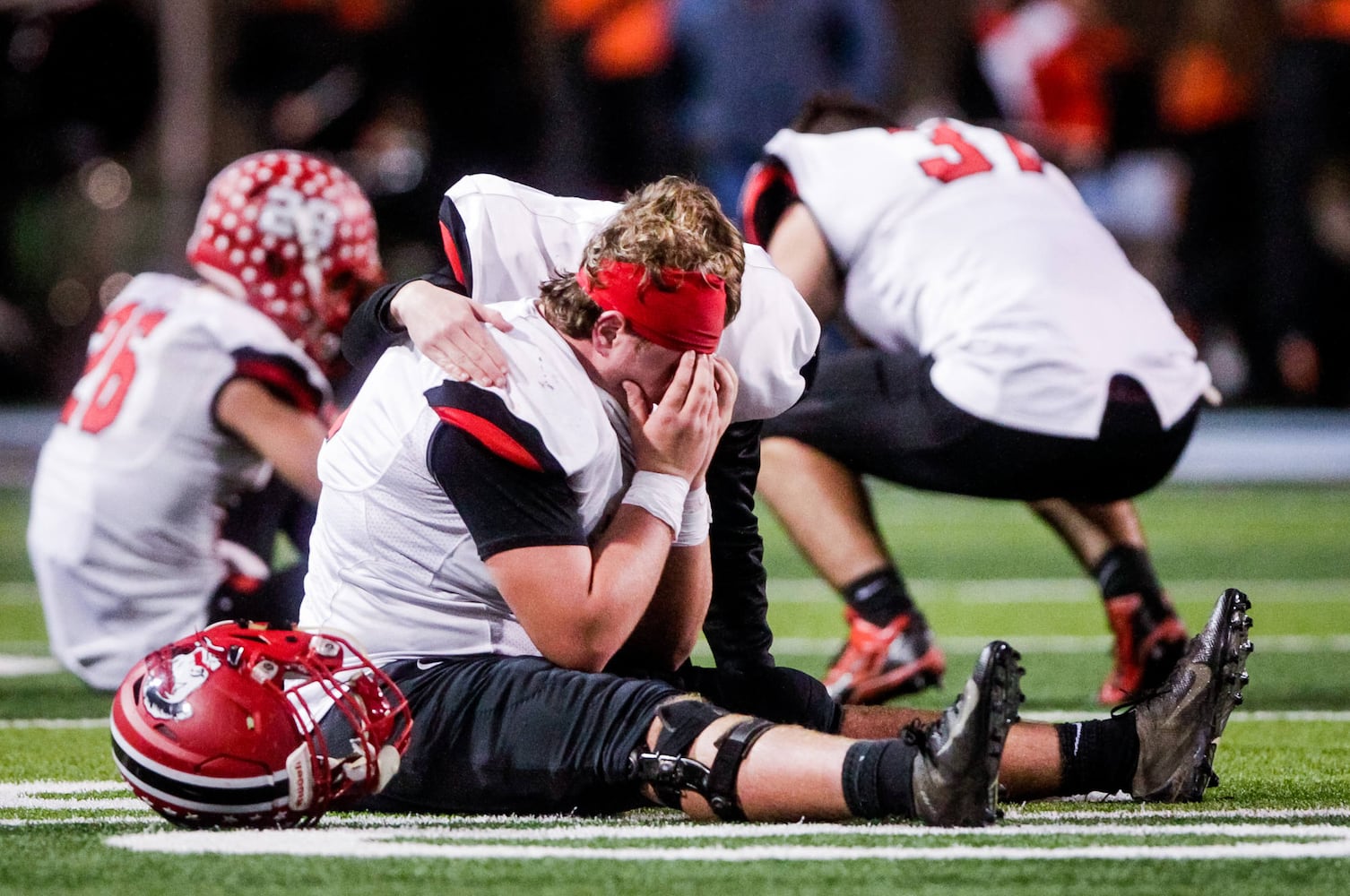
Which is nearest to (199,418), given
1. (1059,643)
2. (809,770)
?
(809,770)

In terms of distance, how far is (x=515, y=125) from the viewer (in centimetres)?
1213

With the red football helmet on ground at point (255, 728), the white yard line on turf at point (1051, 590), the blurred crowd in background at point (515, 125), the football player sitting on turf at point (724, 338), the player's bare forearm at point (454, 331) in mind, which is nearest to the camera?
the red football helmet on ground at point (255, 728)

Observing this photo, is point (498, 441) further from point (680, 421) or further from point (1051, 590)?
point (1051, 590)

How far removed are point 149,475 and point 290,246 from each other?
1.99 feet

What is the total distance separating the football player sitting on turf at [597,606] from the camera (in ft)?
10.7

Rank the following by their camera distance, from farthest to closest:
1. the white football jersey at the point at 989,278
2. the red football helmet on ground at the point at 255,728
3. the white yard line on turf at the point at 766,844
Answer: the white football jersey at the point at 989,278 → the red football helmet on ground at the point at 255,728 → the white yard line on turf at the point at 766,844

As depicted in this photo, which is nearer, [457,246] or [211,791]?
[211,791]

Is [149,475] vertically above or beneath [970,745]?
beneath

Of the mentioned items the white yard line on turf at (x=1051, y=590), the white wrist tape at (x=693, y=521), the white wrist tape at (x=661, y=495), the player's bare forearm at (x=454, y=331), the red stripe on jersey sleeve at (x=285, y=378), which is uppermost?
the player's bare forearm at (x=454, y=331)

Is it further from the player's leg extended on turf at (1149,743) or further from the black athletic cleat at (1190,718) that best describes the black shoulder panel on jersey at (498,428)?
the black athletic cleat at (1190,718)

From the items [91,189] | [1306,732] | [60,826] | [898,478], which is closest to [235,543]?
[898,478]

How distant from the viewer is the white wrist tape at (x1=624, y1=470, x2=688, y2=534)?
11.1ft

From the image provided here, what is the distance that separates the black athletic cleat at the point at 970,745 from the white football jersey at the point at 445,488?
0.61 m

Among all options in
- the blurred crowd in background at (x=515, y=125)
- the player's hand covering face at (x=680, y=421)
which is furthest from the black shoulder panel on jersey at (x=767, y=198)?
the blurred crowd in background at (x=515, y=125)
